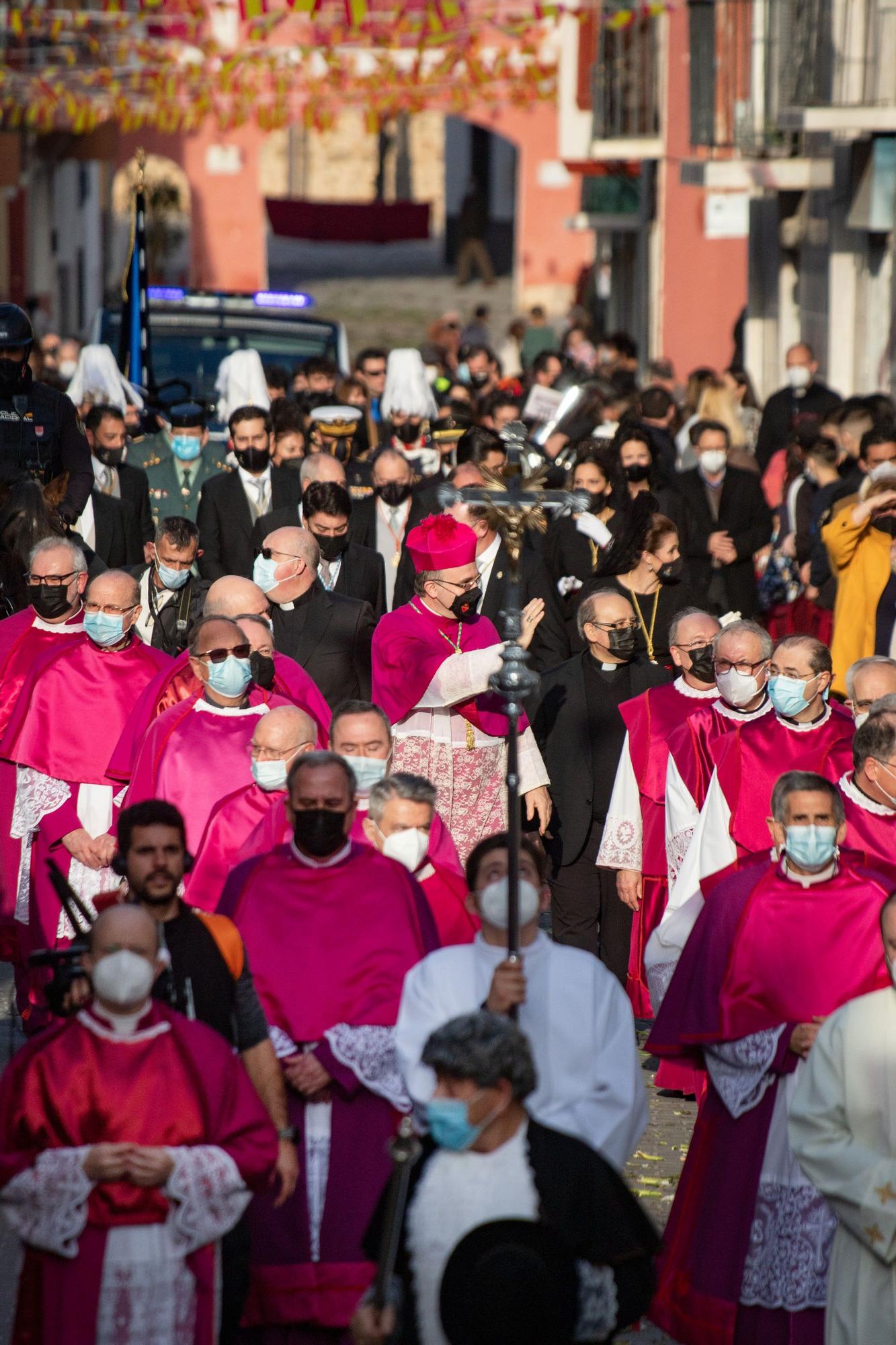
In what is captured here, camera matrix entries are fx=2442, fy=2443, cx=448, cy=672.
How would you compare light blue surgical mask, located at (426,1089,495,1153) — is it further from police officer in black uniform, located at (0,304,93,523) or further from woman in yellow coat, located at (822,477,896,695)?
woman in yellow coat, located at (822,477,896,695)

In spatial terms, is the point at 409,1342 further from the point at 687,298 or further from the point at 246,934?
the point at 687,298

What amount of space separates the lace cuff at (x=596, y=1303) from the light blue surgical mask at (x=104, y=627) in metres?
4.10

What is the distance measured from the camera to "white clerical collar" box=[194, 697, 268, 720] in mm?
7668

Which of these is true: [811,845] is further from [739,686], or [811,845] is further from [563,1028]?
[739,686]

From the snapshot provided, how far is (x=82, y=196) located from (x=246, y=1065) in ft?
120

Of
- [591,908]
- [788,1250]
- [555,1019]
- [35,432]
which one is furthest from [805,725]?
[35,432]

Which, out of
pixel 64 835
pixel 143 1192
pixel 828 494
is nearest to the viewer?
pixel 143 1192

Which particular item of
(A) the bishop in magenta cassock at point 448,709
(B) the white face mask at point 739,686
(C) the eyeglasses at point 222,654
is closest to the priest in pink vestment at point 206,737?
(C) the eyeglasses at point 222,654

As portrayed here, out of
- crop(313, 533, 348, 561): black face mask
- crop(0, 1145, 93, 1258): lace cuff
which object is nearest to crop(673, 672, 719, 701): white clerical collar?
crop(313, 533, 348, 561): black face mask

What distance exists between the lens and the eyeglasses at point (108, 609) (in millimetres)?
8453

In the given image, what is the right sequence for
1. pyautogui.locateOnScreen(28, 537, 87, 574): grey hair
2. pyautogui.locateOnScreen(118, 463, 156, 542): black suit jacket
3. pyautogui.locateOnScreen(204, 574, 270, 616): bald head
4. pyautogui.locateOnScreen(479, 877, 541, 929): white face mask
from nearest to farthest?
pyautogui.locateOnScreen(479, 877, 541, 929): white face mask < pyautogui.locateOnScreen(204, 574, 270, 616): bald head < pyautogui.locateOnScreen(28, 537, 87, 574): grey hair < pyautogui.locateOnScreen(118, 463, 156, 542): black suit jacket

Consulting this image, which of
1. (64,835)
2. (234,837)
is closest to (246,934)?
(234,837)

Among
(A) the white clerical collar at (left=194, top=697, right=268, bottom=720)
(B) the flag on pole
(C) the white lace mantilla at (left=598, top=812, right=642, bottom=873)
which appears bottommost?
(C) the white lace mantilla at (left=598, top=812, right=642, bottom=873)

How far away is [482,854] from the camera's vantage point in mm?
5898
